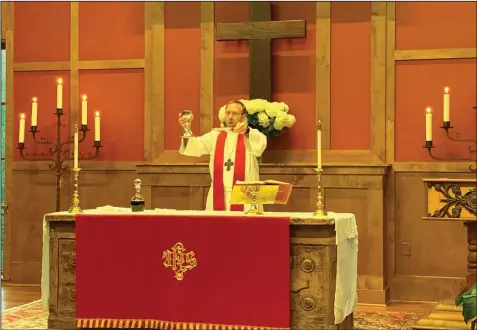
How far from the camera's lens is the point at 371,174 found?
245 inches

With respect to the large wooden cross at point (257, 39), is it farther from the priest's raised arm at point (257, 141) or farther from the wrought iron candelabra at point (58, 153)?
the wrought iron candelabra at point (58, 153)

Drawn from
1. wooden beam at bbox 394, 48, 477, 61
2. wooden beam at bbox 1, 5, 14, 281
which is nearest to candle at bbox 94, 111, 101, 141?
wooden beam at bbox 1, 5, 14, 281

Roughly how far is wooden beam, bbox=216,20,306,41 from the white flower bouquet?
62cm

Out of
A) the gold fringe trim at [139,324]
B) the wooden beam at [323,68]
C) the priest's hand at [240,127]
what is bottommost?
the gold fringe trim at [139,324]

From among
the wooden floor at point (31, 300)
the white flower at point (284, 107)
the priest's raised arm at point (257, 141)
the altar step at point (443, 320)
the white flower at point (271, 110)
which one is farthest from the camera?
the white flower at point (284, 107)

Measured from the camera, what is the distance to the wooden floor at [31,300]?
19.5ft

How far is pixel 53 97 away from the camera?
723 cm

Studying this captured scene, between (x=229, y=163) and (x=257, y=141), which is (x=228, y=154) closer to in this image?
(x=229, y=163)

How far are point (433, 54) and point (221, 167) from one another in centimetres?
223

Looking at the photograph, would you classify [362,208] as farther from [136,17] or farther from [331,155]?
[136,17]

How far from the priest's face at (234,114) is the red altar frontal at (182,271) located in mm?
934

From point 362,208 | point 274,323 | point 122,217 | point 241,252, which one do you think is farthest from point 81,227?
point 362,208

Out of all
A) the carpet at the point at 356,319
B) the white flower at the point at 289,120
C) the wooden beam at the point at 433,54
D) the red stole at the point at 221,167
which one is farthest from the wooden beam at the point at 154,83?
the wooden beam at the point at 433,54

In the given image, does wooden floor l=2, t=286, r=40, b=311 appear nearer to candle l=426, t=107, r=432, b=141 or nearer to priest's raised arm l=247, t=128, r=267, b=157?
priest's raised arm l=247, t=128, r=267, b=157
